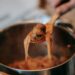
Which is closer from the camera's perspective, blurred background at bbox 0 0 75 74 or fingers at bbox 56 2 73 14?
fingers at bbox 56 2 73 14

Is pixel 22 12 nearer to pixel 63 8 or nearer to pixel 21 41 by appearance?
pixel 21 41

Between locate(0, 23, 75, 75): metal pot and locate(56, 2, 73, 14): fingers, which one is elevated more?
locate(56, 2, 73, 14): fingers

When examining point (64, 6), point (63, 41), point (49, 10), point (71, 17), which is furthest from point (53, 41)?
point (49, 10)

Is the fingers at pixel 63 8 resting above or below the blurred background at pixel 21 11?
above

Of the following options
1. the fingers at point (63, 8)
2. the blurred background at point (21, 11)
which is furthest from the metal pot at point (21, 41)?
the blurred background at point (21, 11)

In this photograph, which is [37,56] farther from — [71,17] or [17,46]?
[71,17]

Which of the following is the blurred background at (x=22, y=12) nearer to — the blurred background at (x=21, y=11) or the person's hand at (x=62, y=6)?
the blurred background at (x=21, y=11)

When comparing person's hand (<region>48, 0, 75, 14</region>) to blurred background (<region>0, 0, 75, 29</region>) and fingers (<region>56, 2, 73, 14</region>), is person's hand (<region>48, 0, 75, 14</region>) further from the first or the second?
blurred background (<region>0, 0, 75, 29</region>)

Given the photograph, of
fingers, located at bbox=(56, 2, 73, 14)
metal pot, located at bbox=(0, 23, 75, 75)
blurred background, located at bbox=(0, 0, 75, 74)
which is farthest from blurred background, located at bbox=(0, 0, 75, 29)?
fingers, located at bbox=(56, 2, 73, 14)

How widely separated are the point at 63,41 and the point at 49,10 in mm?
505

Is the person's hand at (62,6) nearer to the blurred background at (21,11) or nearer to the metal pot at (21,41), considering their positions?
the metal pot at (21,41)

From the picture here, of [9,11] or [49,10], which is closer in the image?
[9,11]

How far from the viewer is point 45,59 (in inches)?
39.2

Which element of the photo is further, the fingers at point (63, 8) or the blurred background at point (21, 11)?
the blurred background at point (21, 11)
